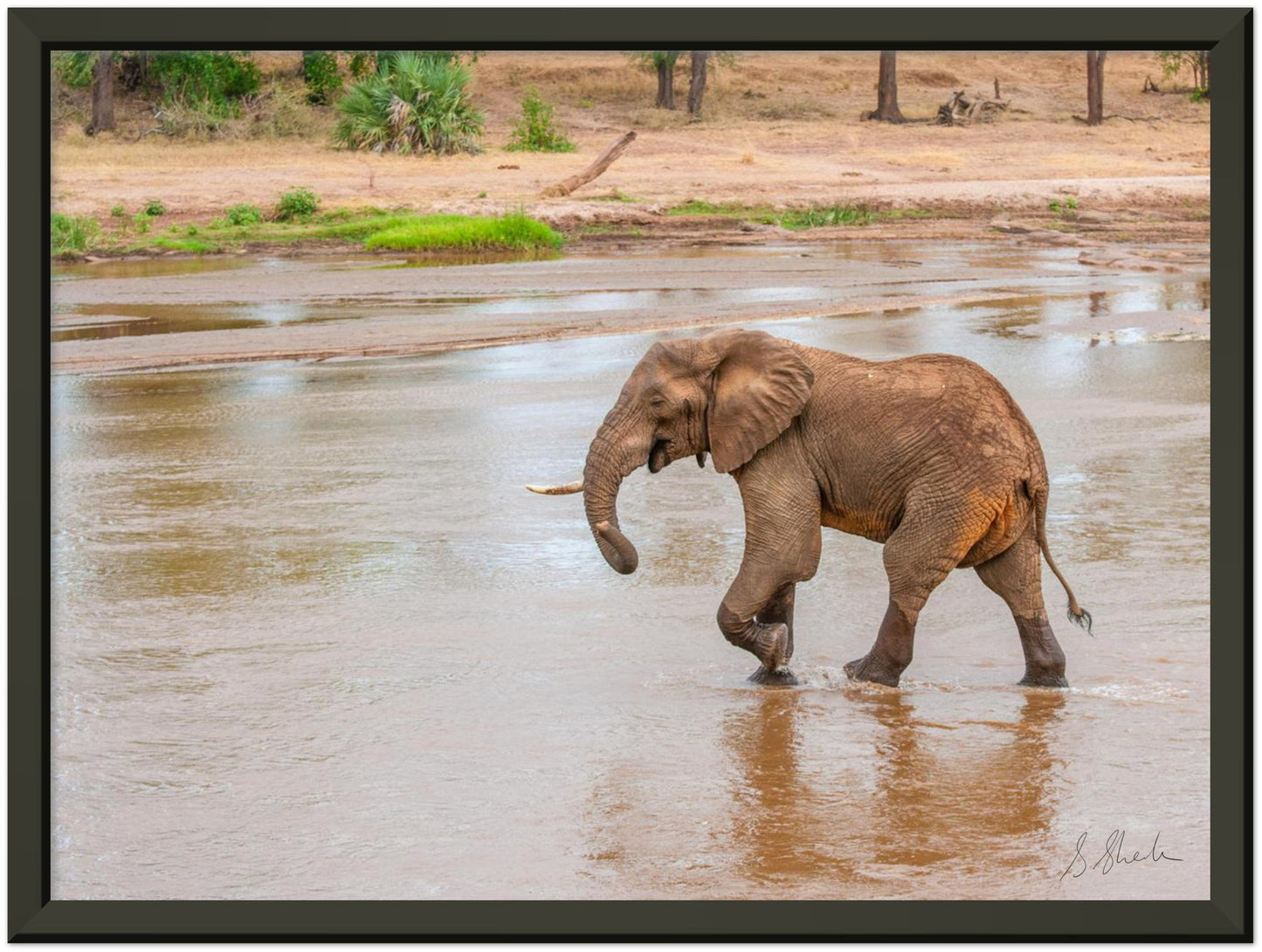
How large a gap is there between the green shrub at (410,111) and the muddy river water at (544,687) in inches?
677

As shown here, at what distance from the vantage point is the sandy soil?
27172mm

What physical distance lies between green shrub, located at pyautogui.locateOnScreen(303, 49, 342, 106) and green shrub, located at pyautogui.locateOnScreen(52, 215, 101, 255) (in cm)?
996

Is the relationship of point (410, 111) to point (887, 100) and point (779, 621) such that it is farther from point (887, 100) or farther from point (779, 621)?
point (779, 621)

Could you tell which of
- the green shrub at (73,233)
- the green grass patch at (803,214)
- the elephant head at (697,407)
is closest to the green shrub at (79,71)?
the green shrub at (73,233)

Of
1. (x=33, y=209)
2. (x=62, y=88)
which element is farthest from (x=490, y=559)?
(x=62, y=88)

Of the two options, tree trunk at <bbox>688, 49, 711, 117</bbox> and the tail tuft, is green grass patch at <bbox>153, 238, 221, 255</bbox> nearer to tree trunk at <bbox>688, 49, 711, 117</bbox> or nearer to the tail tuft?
tree trunk at <bbox>688, 49, 711, 117</bbox>

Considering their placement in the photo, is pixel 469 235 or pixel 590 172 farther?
pixel 590 172

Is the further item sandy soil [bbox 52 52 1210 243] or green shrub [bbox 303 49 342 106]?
green shrub [bbox 303 49 342 106]

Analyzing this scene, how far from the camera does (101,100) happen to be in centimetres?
3083

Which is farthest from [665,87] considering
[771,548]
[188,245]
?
[771,548]

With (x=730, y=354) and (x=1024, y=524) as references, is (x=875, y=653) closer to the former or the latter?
(x=1024, y=524)

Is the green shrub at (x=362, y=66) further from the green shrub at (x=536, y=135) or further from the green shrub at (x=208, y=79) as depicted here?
the green shrub at (x=536, y=135)

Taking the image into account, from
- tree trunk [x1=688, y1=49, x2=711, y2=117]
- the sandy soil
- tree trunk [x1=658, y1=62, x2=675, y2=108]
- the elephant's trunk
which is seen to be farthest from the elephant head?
tree trunk [x1=658, y1=62, x2=675, y2=108]

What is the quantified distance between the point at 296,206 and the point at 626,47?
23.5m
